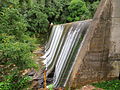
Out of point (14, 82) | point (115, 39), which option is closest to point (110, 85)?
point (115, 39)

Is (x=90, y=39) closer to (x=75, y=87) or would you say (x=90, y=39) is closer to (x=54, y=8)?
(x=75, y=87)

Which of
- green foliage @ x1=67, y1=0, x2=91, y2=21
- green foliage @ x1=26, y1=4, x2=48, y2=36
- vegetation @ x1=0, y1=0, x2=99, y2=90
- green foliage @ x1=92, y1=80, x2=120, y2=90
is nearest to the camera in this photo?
vegetation @ x1=0, y1=0, x2=99, y2=90

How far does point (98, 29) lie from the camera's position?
18.3 feet

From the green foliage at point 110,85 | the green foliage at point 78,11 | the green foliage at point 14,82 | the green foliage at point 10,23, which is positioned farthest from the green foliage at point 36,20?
the green foliage at point 110,85

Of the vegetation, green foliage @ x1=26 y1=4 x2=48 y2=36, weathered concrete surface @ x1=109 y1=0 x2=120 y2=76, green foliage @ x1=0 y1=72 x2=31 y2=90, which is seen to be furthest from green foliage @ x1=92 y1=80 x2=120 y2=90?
green foliage @ x1=26 y1=4 x2=48 y2=36

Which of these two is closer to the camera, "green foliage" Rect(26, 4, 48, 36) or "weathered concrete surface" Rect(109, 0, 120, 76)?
"weathered concrete surface" Rect(109, 0, 120, 76)

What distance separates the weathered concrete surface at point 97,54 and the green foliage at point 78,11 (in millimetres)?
18436

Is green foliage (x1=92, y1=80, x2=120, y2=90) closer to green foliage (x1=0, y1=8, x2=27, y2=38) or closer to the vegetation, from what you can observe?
the vegetation

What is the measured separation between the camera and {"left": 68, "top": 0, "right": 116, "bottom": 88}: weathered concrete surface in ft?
18.2

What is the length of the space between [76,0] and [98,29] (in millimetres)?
19970

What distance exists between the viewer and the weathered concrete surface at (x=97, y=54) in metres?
5.55

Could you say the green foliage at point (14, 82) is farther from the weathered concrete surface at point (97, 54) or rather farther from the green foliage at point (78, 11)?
the green foliage at point (78, 11)

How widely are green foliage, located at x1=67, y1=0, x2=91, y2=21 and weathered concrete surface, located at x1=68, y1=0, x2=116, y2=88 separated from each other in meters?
18.4

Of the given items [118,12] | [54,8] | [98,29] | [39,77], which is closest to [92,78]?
[98,29]
